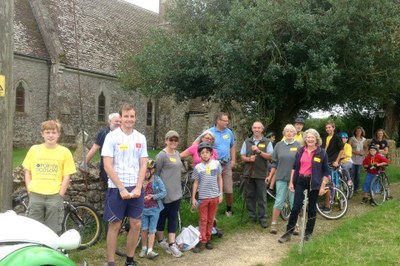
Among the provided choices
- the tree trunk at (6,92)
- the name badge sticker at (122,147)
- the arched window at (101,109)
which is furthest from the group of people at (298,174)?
the arched window at (101,109)

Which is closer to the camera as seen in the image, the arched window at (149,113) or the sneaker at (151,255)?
the sneaker at (151,255)

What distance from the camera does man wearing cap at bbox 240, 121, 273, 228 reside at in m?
7.97

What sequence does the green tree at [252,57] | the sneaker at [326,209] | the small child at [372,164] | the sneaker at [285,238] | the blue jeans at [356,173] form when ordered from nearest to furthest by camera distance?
1. the sneaker at [285,238]
2. the sneaker at [326,209]
3. the green tree at [252,57]
4. the small child at [372,164]
5. the blue jeans at [356,173]

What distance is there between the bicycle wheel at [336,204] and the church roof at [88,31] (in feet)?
56.8

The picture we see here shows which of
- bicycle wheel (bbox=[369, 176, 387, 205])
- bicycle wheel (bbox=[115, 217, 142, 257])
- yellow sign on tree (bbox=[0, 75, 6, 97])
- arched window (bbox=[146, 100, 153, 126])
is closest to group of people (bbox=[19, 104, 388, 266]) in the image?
bicycle wheel (bbox=[369, 176, 387, 205])

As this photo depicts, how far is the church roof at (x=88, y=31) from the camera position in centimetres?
2530

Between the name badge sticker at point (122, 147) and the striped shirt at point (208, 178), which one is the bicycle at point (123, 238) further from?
the name badge sticker at point (122, 147)

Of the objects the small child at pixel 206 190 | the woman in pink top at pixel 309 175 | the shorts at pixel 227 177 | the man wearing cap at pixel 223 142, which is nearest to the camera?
the small child at pixel 206 190

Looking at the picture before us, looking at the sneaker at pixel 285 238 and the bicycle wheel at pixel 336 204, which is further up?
the bicycle wheel at pixel 336 204

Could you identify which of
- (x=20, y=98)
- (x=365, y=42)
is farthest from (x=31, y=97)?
(x=365, y=42)

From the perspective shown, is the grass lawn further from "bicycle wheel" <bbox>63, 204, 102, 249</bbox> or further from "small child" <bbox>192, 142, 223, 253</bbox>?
"bicycle wheel" <bbox>63, 204, 102, 249</bbox>

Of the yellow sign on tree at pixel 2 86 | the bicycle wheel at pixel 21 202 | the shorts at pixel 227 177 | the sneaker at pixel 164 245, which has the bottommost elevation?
the sneaker at pixel 164 245

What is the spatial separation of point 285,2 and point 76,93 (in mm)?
18322

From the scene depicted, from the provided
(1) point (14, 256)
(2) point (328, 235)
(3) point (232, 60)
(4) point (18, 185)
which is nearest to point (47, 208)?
(4) point (18, 185)
